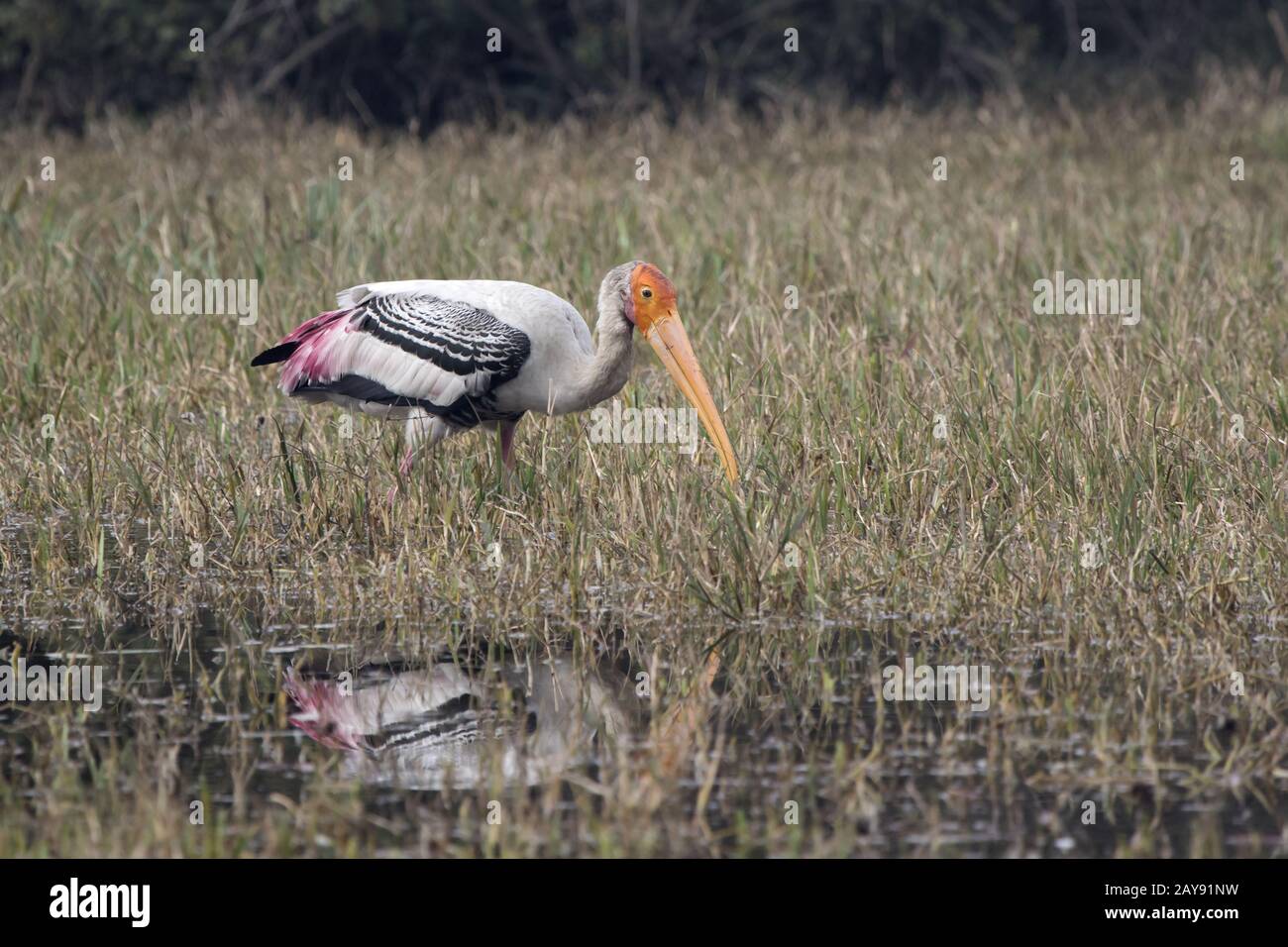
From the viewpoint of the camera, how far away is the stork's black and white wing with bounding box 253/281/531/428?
5.86m

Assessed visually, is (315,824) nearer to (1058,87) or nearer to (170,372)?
(170,372)

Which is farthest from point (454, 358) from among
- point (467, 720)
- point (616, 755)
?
point (616, 755)

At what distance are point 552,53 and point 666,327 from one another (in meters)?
11.9

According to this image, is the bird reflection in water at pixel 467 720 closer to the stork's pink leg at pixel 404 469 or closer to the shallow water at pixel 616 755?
the shallow water at pixel 616 755

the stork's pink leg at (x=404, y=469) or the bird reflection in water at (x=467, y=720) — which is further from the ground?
the stork's pink leg at (x=404, y=469)

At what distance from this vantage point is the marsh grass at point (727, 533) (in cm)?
368

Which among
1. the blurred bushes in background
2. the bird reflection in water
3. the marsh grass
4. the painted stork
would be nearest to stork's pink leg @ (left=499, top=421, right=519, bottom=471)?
the painted stork

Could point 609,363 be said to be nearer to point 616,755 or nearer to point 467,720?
point 467,720

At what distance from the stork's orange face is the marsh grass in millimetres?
204

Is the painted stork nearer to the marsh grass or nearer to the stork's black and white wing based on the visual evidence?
the stork's black and white wing

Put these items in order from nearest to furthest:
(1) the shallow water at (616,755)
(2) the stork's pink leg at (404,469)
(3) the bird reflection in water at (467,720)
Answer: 1. (1) the shallow water at (616,755)
2. (3) the bird reflection in water at (467,720)
3. (2) the stork's pink leg at (404,469)

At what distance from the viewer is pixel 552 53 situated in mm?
17312

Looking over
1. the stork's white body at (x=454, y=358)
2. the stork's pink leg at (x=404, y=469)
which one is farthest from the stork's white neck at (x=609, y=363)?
the stork's pink leg at (x=404, y=469)

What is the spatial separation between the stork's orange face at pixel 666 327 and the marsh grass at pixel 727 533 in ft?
0.67
